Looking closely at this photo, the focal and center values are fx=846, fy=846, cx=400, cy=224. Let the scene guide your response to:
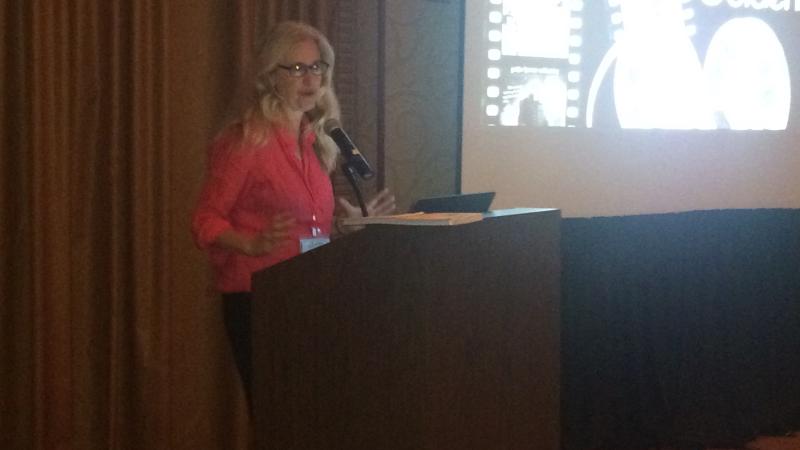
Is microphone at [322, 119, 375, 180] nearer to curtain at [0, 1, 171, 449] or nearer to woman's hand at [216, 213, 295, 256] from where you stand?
woman's hand at [216, 213, 295, 256]

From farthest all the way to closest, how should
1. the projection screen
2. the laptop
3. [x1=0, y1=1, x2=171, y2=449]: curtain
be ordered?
the projection screen < [x1=0, y1=1, x2=171, y2=449]: curtain < the laptop

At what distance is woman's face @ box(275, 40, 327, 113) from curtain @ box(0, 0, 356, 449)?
0.88 meters

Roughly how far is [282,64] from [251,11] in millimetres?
1054

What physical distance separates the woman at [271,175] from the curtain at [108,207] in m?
0.87

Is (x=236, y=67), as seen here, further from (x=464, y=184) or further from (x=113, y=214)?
(x=464, y=184)

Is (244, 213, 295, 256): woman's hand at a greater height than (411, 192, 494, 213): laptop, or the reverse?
(411, 192, 494, 213): laptop

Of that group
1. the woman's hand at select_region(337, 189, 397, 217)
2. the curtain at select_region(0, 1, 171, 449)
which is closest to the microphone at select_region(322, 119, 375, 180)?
the woman's hand at select_region(337, 189, 397, 217)

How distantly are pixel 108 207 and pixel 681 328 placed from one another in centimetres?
236

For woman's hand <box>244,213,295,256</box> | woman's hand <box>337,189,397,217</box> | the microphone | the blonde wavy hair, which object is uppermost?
the blonde wavy hair

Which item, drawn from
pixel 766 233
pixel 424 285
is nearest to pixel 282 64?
pixel 424 285

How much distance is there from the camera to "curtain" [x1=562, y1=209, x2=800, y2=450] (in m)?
3.38

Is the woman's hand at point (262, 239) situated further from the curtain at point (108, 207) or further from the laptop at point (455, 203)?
the curtain at point (108, 207)

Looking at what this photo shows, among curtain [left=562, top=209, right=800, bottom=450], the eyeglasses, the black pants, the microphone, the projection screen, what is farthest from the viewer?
curtain [left=562, top=209, right=800, bottom=450]

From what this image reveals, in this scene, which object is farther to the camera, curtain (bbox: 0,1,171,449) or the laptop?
curtain (bbox: 0,1,171,449)
